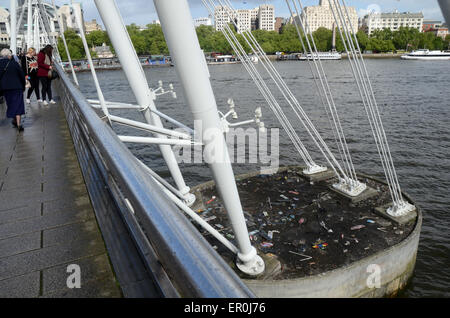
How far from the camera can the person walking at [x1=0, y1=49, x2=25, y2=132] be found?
666 cm

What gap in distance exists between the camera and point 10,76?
6699mm

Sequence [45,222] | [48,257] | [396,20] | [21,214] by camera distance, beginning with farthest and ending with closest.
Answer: [396,20]
[21,214]
[45,222]
[48,257]

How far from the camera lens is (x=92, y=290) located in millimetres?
1925

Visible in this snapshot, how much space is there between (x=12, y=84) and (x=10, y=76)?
151 millimetres

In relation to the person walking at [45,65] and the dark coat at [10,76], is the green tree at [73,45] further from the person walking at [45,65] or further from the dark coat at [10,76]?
the dark coat at [10,76]

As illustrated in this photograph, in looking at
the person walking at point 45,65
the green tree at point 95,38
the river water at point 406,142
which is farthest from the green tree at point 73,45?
the person walking at point 45,65

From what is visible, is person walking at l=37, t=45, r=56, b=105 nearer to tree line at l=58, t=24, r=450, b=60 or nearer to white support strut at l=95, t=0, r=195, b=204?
white support strut at l=95, t=0, r=195, b=204

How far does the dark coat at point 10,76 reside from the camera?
6.64 metres

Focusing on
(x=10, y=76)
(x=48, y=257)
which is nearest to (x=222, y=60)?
(x=10, y=76)

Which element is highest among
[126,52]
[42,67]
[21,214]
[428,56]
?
[42,67]

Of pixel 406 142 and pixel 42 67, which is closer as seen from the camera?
pixel 42 67

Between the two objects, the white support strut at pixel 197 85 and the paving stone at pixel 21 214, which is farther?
the paving stone at pixel 21 214

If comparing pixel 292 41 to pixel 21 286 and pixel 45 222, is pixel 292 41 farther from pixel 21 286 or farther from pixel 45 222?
pixel 21 286
